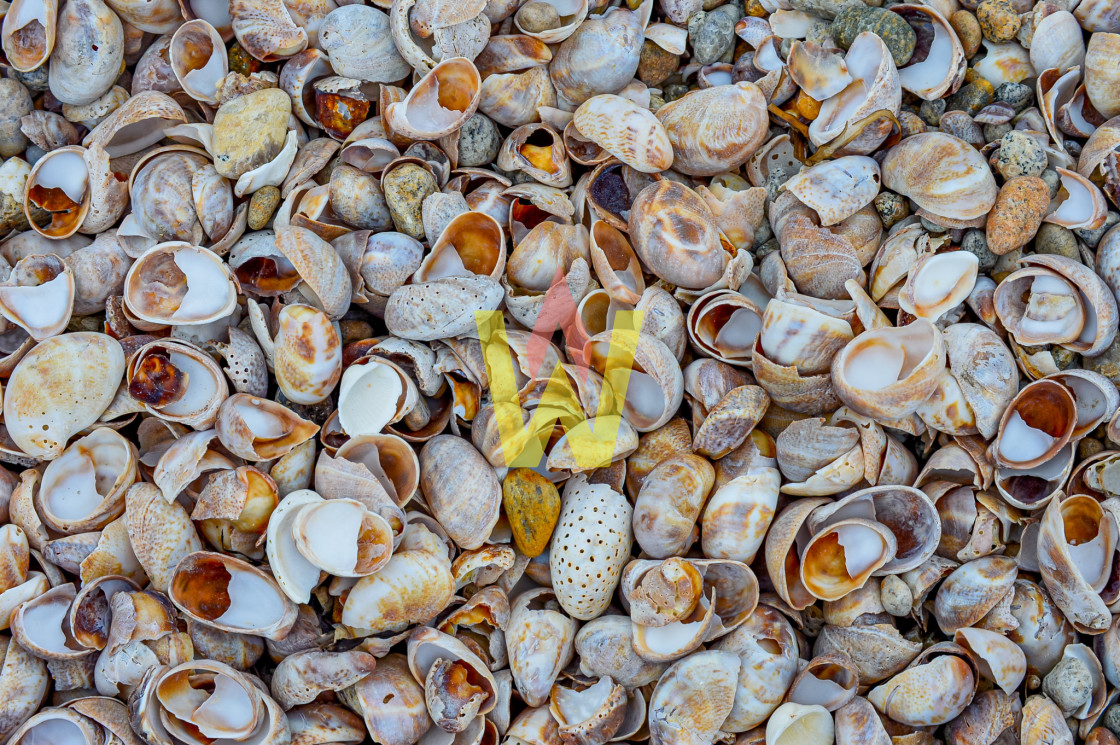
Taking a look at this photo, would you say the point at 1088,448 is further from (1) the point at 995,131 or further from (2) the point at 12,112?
(2) the point at 12,112

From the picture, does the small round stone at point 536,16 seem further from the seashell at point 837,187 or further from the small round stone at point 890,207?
the small round stone at point 890,207

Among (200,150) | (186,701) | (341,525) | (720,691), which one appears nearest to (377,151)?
(200,150)

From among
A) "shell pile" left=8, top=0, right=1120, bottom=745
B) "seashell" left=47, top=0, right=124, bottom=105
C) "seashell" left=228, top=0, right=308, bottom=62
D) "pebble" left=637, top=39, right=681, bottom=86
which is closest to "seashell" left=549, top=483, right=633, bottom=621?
"shell pile" left=8, top=0, right=1120, bottom=745

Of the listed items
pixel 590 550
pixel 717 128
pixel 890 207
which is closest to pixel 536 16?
pixel 717 128

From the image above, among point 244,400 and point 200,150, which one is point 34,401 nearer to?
point 244,400

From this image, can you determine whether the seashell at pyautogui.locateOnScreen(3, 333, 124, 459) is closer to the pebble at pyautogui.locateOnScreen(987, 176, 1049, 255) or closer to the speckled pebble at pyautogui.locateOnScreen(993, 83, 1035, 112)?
the pebble at pyautogui.locateOnScreen(987, 176, 1049, 255)

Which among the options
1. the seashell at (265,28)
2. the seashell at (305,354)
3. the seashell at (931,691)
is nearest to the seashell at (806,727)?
the seashell at (931,691)
